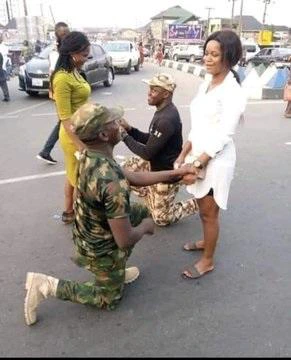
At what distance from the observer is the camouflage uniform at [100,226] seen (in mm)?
2436

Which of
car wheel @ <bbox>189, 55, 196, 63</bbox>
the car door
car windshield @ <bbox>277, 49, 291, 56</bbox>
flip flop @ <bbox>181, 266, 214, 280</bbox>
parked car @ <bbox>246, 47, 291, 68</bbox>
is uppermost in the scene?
flip flop @ <bbox>181, 266, 214, 280</bbox>

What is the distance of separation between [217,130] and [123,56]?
19376 mm

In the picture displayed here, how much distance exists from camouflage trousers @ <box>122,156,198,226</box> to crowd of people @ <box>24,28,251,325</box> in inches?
10.8

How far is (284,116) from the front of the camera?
9734 mm

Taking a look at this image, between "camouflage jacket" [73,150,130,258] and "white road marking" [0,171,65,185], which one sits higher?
"camouflage jacket" [73,150,130,258]

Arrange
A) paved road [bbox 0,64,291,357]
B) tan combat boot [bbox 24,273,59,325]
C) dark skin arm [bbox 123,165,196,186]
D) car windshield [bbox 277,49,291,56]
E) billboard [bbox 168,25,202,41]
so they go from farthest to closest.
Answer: billboard [bbox 168,25,202,41]
car windshield [bbox 277,49,291,56]
dark skin arm [bbox 123,165,196,186]
tan combat boot [bbox 24,273,59,325]
paved road [bbox 0,64,291,357]

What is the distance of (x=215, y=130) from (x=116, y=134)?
0.79 meters

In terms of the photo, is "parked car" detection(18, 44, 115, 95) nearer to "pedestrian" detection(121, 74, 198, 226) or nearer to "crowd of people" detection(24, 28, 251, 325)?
"pedestrian" detection(121, 74, 198, 226)

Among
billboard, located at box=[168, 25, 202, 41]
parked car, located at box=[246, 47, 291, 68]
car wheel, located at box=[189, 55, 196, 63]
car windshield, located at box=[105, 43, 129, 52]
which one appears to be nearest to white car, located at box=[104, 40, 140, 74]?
car windshield, located at box=[105, 43, 129, 52]

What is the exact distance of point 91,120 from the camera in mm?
2334

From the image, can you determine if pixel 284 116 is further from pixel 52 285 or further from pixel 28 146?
pixel 52 285

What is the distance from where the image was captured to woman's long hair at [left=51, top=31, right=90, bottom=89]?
3502 mm

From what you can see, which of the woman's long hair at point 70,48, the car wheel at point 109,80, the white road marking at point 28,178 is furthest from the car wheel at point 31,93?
the woman's long hair at point 70,48

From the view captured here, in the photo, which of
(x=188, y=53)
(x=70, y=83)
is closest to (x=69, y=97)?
(x=70, y=83)
